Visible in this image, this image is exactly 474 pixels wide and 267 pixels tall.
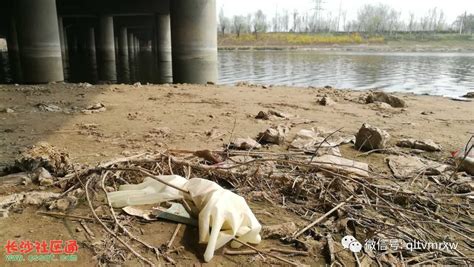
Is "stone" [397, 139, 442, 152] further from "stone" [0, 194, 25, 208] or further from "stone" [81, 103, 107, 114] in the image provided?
"stone" [81, 103, 107, 114]

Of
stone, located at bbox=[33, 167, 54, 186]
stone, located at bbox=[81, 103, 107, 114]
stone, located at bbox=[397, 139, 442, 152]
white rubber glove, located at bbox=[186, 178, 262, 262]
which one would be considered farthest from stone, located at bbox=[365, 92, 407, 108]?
stone, located at bbox=[33, 167, 54, 186]

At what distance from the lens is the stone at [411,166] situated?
3.95 metres

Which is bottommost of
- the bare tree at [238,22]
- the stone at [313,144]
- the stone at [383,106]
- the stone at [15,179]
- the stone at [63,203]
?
the stone at [383,106]

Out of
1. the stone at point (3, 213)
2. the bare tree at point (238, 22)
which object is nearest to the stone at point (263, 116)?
the stone at point (3, 213)

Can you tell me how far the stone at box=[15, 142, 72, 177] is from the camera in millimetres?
3543

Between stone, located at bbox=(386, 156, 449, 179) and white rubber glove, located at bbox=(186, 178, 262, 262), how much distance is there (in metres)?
2.11

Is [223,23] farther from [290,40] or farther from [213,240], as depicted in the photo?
[213,240]

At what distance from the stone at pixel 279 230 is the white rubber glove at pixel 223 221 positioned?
0.14 metres

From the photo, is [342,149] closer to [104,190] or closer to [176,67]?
[104,190]

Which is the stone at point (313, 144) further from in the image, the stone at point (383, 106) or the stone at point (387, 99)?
the stone at point (387, 99)

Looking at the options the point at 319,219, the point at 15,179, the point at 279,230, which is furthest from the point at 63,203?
the point at 319,219

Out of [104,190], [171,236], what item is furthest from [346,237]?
[104,190]

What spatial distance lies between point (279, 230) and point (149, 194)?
1.06 meters

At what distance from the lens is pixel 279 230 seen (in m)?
2.65
